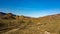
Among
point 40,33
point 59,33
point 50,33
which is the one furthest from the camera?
point 40,33

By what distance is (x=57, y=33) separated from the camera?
18766 millimetres

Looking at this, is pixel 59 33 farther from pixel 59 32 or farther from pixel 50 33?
pixel 50 33

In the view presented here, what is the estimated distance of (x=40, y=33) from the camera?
22.2 m

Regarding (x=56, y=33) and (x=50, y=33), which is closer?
(x=56, y=33)

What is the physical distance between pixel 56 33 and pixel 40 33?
12.9ft

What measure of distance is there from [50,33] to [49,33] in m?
0.22

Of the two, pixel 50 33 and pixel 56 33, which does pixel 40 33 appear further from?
pixel 56 33

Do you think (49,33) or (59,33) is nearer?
(59,33)

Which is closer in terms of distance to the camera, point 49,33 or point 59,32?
point 59,32

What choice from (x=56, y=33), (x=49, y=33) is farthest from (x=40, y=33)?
(x=56, y=33)

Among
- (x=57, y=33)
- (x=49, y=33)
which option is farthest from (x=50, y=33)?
(x=57, y=33)

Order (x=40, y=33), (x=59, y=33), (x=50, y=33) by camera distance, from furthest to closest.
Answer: (x=40, y=33)
(x=50, y=33)
(x=59, y=33)

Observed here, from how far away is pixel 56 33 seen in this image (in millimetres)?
18797

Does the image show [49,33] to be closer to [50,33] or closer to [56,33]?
[50,33]
